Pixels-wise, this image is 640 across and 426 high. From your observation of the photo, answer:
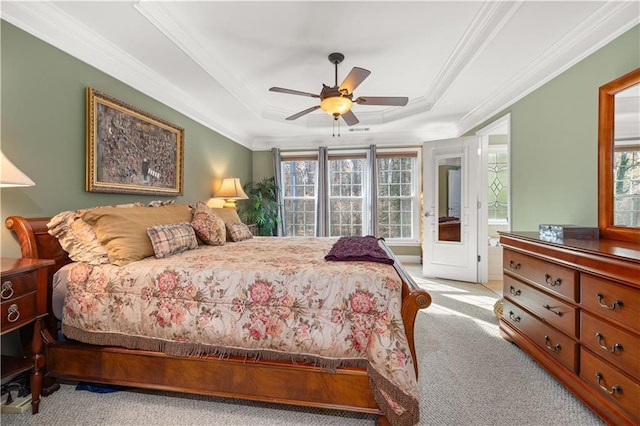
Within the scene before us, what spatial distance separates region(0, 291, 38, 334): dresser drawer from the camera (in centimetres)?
142

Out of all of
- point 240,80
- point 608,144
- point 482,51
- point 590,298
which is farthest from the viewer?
point 240,80

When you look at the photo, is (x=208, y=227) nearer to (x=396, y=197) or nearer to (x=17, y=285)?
(x=17, y=285)

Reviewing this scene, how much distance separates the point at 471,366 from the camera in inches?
81.8

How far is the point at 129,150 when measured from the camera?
2.71 m

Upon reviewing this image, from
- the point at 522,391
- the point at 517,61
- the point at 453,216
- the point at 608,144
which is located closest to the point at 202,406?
the point at 522,391

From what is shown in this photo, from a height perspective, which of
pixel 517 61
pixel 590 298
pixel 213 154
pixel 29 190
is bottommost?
pixel 590 298

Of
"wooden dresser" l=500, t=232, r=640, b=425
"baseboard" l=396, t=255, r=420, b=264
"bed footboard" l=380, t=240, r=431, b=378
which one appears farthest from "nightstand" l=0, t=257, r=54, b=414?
"baseboard" l=396, t=255, r=420, b=264

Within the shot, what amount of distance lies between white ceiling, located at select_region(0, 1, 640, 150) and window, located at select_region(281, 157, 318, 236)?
2104mm

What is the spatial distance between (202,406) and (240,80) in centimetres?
324

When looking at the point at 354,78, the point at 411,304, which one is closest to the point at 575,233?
the point at 411,304

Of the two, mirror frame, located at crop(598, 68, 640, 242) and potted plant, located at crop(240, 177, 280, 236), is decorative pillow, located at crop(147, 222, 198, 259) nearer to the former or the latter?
potted plant, located at crop(240, 177, 280, 236)

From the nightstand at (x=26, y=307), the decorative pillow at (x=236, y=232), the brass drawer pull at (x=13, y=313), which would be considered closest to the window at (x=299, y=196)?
the decorative pillow at (x=236, y=232)

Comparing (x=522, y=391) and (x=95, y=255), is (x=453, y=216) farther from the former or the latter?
(x=95, y=255)

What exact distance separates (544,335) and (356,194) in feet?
13.6
